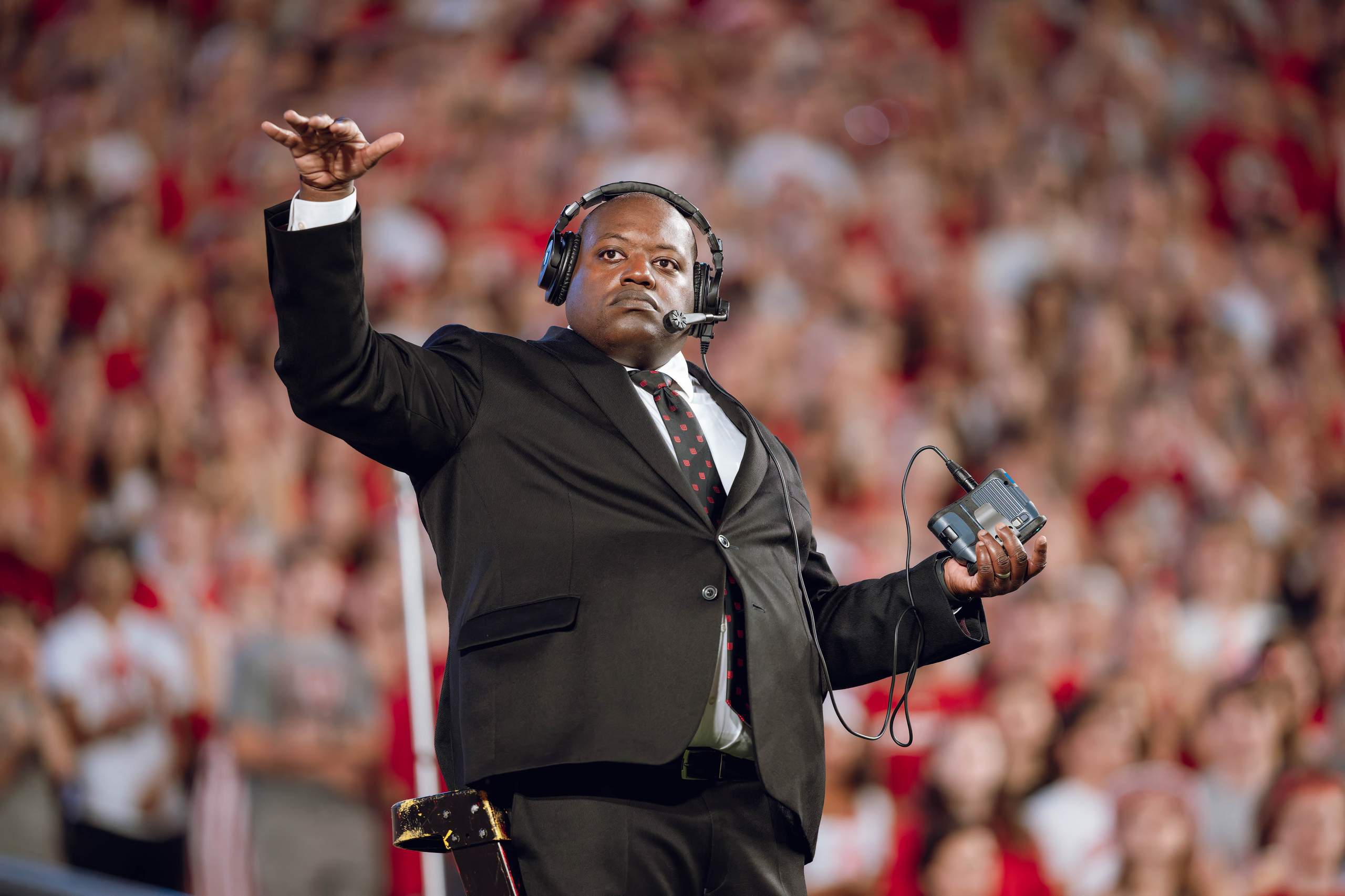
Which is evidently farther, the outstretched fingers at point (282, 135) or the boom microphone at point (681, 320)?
the boom microphone at point (681, 320)

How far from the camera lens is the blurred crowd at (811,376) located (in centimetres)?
321

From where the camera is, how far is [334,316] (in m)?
1.27

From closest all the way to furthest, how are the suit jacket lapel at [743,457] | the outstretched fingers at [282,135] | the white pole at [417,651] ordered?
the outstretched fingers at [282,135]
the suit jacket lapel at [743,457]
the white pole at [417,651]

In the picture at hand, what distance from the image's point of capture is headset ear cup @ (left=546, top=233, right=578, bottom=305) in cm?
165

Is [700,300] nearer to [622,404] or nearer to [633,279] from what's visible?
[633,279]

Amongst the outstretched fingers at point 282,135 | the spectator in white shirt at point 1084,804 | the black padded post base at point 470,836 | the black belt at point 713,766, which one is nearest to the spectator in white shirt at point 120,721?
the spectator in white shirt at point 1084,804

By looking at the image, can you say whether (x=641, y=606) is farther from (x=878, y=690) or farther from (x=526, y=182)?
(x=526, y=182)

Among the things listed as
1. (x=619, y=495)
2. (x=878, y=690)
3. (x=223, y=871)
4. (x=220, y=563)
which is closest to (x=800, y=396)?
(x=878, y=690)

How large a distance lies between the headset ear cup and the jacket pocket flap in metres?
0.42

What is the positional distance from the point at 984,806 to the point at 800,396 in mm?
1348

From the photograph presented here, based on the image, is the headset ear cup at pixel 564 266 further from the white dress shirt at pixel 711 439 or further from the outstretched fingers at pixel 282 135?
the outstretched fingers at pixel 282 135

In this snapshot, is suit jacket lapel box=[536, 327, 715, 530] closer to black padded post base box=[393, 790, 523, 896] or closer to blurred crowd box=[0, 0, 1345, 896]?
black padded post base box=[393, 790, 523, 896]

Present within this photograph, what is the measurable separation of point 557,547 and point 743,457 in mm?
280

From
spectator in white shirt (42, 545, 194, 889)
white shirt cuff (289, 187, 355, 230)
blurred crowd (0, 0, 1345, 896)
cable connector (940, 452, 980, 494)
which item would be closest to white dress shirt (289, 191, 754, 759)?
white shirt cuff (289, 187, 355, 230)
